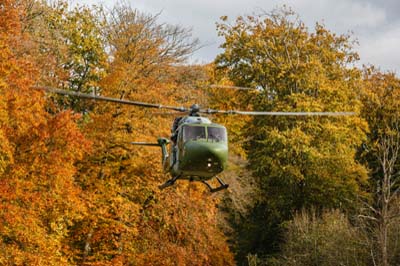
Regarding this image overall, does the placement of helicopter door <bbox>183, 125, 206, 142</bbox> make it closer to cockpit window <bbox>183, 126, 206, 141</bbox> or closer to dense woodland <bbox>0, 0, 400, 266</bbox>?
Result: cockpit window <bbox>183, 126, 206, 141</bbox>

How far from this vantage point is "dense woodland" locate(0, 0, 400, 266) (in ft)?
67.8

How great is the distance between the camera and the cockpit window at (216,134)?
46.2 feet

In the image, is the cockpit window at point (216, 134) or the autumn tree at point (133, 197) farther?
the autumn tree at point (133, 197)

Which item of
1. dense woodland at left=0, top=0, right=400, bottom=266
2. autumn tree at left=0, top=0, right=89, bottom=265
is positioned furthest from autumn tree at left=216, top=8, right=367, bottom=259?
autumn tree at left=0, top=0, right=89, bottom=265

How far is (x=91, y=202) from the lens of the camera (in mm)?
23422

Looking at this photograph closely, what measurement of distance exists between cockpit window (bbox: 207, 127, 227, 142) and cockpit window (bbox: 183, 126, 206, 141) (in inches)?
6.3

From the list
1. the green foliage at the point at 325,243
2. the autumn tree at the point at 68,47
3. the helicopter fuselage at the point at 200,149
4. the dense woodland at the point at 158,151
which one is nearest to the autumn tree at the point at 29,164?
the dense woodland at the point at 158,151

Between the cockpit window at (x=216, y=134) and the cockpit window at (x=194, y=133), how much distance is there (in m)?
0.16

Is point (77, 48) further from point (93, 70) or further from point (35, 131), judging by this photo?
point (35, 131)

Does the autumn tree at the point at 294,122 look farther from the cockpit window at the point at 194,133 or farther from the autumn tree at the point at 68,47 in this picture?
the cockpit window at the point at 194,133

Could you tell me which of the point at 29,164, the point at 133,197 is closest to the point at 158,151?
the point at 133,197

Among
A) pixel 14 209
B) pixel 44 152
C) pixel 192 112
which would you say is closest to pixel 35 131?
pixel 44 152

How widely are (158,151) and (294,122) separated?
361 inches

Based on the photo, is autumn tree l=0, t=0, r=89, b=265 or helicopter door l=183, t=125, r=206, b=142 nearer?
helicopter door l=183, t=125, r=206, b=142
